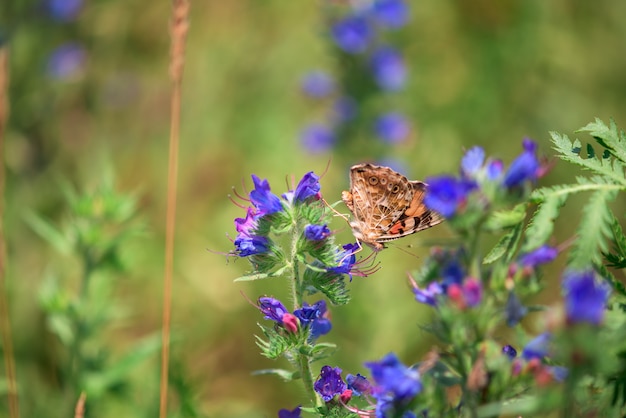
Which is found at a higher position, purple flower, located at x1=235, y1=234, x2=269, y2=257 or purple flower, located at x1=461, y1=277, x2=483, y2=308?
purple flower, located at x1=235, y1=234, x2=269, y2=257

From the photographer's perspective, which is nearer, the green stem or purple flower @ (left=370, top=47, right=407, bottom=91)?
the green stem

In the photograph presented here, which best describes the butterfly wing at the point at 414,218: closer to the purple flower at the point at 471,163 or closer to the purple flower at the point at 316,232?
the purple flower at the point at 316,232

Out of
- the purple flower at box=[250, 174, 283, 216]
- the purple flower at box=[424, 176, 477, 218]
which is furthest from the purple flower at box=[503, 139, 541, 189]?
the purple flower at box=[250, 174, 283, 216]

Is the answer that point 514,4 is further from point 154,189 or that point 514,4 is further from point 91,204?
point 91,204

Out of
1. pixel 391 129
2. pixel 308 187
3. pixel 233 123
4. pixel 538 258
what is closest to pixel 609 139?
pixel 538 258

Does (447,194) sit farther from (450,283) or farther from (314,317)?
(314,317)

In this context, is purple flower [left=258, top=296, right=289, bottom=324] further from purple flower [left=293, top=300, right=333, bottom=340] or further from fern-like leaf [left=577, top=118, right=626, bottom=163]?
fern-like leaf [left=577, top=118, right=626, bottom=163]
